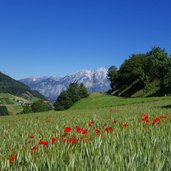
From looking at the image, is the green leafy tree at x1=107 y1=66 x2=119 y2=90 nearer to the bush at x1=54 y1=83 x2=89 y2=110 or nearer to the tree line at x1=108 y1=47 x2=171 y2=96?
the tree line at x1=108 y1=47 x2=171 y2=96

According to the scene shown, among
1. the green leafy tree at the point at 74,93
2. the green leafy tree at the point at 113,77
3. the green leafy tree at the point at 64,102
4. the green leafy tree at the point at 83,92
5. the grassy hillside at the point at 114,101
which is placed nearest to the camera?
the grassy hillside at the point at 114,101

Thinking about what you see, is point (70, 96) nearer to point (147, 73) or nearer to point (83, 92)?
point (83, 92)

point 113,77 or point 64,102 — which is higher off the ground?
point 113,77

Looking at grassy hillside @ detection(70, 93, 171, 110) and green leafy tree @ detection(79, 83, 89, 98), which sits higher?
green leafy tree @ detection(79, 83, 89, 98)

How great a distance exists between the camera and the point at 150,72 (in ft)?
396

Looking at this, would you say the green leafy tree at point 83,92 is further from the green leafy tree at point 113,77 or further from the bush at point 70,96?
the green leafy tree at point 113,77

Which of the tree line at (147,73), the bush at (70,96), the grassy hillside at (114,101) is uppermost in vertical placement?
the tree line at (147,73)

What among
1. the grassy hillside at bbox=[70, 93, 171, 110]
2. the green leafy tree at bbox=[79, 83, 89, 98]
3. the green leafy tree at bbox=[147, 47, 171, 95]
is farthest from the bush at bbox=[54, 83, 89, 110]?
the green leafy tree at bbox=[147, 47, 171, 95]

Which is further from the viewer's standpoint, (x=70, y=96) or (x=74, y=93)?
(x=74, y=93)

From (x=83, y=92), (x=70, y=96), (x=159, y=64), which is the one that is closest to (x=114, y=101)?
(x=159, y=64)

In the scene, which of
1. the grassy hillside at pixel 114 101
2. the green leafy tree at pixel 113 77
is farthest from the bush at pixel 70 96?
the grassy hillside at pixel 114 101

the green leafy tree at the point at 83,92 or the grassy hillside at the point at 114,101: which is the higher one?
the green leafy tree at the point at 83,92

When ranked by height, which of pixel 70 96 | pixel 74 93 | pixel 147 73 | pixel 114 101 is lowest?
pixel 114 101

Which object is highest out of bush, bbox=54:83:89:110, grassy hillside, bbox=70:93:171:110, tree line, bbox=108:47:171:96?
tree line, bbox=108:47:171:96
